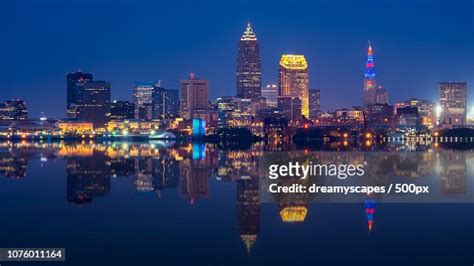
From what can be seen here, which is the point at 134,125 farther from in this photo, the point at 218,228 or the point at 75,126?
the point at 218,228

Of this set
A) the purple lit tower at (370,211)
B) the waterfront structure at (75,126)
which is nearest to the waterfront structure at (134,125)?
the waterfront structure at (75,126)

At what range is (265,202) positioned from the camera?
1827 centimetres

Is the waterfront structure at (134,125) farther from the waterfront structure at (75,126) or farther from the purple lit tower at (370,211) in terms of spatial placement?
the purple lit tower at (370,211)

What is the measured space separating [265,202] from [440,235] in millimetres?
5653

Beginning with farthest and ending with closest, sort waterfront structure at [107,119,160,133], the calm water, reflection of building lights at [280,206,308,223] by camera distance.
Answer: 1. waterfront structure at [107,119,160,133]
2. reflection of building lights at [280,206,308,223]
3. the calm water

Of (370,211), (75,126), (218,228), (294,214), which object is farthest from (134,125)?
(218,228)

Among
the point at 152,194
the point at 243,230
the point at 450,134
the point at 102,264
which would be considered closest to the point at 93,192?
the point at 152,194

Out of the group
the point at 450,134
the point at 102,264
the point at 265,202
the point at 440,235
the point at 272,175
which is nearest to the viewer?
the point at 102,264

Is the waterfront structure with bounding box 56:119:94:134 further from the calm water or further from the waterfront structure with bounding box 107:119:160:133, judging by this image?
the calm water

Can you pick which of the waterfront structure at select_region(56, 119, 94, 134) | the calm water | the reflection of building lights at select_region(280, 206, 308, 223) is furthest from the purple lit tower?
the waterfront structure at select_region(56, 119, 94, 134)

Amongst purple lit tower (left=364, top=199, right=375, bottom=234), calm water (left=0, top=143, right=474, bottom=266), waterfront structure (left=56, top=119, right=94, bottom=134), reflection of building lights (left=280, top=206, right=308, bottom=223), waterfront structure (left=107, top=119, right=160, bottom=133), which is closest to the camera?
calm water (left=0, top=143, right=474, bottom=266)

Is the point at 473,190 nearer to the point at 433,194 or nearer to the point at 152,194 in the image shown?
the point at 433,194

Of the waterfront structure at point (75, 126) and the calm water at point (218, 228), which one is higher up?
the waterfront structure at point (75, 126)

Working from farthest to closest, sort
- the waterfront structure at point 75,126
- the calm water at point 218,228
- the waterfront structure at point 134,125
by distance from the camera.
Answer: the waterfront structure at point 75,126 → the waterfront structure at point 134,125 → the calm water at point 218,228
